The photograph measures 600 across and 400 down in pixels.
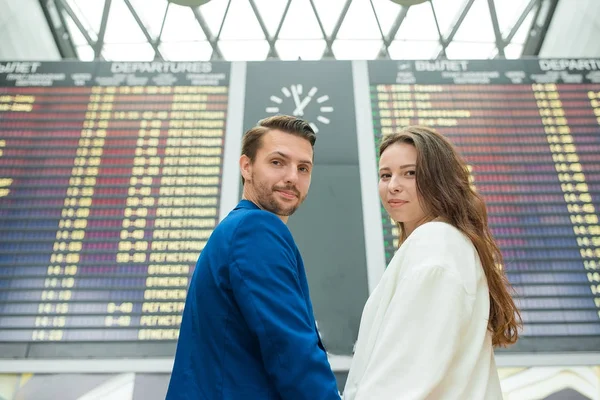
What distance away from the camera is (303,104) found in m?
4.33

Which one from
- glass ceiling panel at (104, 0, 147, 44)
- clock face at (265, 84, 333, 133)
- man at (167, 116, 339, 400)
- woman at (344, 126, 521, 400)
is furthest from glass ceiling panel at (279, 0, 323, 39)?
man at (167, 116, 339, 400)

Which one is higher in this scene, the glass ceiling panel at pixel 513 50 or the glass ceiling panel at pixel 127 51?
the glass ceiling panel at pixel 127 51

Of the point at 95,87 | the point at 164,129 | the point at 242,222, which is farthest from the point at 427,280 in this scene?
the point at 95,87

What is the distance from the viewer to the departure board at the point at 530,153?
3607mm

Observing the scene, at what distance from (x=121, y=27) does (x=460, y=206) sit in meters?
7.68

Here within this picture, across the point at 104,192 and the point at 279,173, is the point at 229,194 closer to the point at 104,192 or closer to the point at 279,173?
the point at 104,192

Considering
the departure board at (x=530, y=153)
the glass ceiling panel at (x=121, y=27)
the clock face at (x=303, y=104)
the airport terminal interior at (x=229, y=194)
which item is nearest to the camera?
the airport terminal interior at (x=229, y=194)

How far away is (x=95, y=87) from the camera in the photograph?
4434mm

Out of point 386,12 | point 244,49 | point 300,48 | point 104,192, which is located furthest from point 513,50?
point 104,192

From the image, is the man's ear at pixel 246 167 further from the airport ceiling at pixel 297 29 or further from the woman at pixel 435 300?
the airport ceiling at pixel 297 29

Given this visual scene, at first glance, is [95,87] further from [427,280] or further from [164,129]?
[427,280]

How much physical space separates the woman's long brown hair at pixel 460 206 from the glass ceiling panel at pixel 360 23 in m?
6.73

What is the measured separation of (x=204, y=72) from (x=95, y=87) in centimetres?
114

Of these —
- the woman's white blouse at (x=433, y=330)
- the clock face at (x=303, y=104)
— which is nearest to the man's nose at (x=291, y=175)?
the woman's white blouse at (x=433, y=330)
